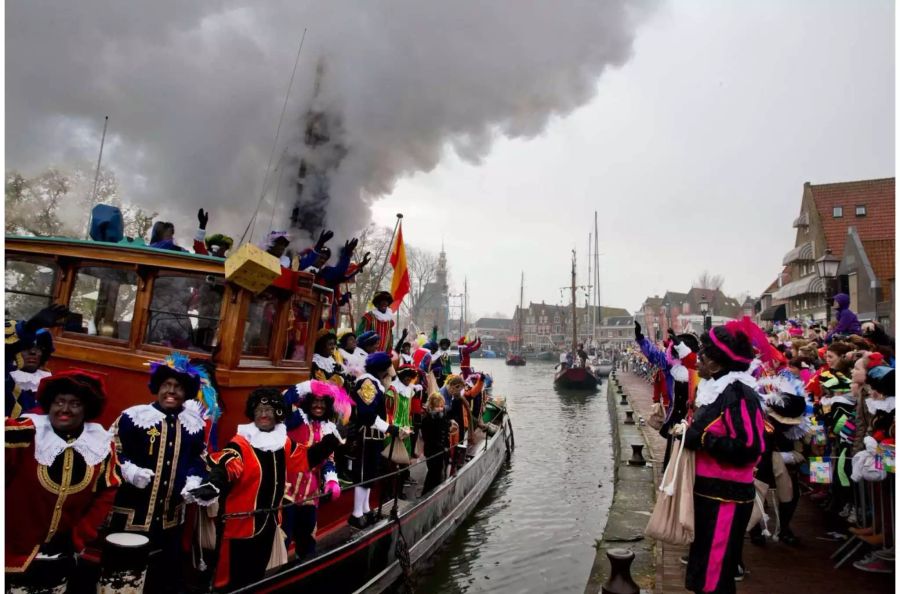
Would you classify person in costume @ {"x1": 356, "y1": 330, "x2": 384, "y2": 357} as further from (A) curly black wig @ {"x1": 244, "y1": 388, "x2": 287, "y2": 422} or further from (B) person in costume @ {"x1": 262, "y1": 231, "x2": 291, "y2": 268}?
(A) curly black wig @ {"x1": 244, "y1": 388, "x2": 287, "y2": 422}

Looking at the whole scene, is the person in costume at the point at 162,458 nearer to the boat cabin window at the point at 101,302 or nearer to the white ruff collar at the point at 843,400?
the boat cabin window at the point at 101,302

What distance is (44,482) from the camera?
3365 mm

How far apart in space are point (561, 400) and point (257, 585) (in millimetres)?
30623

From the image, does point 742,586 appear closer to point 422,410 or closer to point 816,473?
point 816,473

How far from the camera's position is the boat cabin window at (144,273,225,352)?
5199 millimetres

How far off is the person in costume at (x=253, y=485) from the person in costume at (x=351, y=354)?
2692 mm

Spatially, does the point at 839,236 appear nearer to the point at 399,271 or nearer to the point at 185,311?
the point at 399,271

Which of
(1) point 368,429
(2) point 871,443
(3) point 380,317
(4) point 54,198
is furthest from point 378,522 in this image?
(4) point 54,198

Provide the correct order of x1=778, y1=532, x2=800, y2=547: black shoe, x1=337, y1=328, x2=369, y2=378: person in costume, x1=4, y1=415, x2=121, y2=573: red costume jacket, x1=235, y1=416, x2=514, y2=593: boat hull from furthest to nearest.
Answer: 1. x1=337, y1=328, x2=369, y2=378: person in costume
2. x1=778, y1=532, x2=800, y2=547: black shoe
3. x1=235, y1=416, x2=514, y2=593: boat hull
4. x1=4, y1=415, x2=121, y2=573: red costume jacket

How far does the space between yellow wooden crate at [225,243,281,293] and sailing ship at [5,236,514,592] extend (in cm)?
12

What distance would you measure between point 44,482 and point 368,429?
3.54m

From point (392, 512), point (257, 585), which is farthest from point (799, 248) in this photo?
point (257, 585)

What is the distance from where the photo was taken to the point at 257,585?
4.23 metres

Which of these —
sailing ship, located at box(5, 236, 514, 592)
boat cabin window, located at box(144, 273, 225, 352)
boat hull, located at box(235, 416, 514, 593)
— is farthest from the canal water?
Result: boat cabin window, located at box(144, 273, 225, 352)
